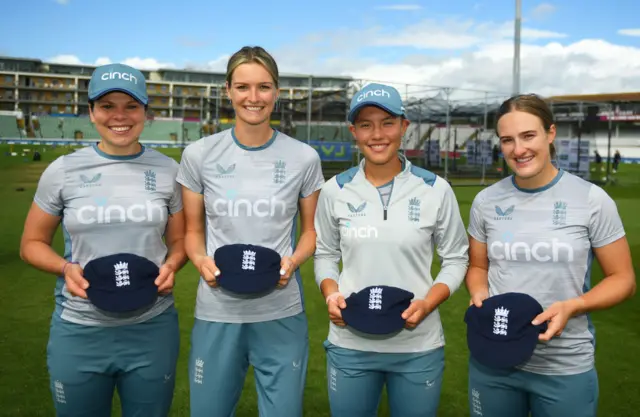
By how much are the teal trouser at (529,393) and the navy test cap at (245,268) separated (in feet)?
3.25

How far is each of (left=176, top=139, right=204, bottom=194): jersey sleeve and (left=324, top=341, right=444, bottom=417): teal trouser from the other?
1020 mm

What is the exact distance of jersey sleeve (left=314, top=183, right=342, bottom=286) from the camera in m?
2.81

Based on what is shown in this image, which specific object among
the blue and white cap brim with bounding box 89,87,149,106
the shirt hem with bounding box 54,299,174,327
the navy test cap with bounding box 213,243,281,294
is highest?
the blue and white cap brim with bounding box 89,87,149,106

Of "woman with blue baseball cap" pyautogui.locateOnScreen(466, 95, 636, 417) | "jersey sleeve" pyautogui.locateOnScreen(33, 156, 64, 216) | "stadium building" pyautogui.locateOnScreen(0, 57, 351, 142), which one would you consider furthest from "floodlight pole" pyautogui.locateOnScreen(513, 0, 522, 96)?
"stadium building" pyautogui.locateOnScreen(0, 57, 351, 142)

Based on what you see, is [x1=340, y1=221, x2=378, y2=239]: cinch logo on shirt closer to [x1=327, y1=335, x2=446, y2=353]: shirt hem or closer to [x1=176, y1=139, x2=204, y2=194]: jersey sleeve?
[x1=327, y1=335, x2=446, y2=353]: shirt hem

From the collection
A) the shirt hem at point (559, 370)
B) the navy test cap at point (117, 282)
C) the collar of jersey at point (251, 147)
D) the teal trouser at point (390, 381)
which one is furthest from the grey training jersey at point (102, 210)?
the shirt hem at point (559, 370)

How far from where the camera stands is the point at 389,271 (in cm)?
263

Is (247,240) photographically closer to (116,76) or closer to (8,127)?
(116,76)

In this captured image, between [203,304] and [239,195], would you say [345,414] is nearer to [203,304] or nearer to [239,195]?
[203,304]

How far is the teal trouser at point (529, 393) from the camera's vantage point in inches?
96.1

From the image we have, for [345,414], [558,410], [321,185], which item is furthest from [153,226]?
[558,410]

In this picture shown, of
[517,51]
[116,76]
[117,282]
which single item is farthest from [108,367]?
[517,51]

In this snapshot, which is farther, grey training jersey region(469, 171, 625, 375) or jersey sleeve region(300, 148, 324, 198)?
jersey sleeve region(300, 148, 324, 198)

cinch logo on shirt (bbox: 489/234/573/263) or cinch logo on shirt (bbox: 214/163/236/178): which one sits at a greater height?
cinch logo on shirt (bbox: 214/163/236/178)
